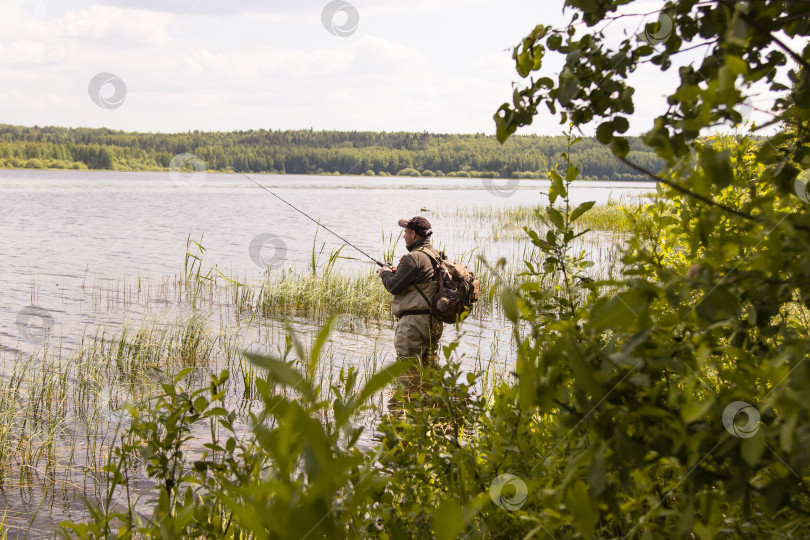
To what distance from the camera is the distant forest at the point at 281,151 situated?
82750 mm

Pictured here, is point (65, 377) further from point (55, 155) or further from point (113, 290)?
point (55, 155)

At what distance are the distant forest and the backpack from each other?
66362 mm

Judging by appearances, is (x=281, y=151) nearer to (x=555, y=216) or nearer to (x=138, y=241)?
(x=138, y=241)

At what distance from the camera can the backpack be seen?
25.9ft

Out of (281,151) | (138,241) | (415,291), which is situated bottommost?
(138,241)

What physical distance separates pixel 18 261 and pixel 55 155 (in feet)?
324

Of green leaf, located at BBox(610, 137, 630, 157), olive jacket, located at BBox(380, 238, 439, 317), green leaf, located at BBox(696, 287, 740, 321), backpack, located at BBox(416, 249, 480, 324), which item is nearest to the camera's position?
green leaf, located at BBox(696, 287, 740, 321)

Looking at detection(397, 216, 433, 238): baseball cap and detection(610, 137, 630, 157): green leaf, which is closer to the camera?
detection(610, 137, 630, 157): green leaf

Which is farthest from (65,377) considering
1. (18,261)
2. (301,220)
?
(301,220)

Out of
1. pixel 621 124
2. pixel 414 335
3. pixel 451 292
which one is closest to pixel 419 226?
pixel 451 292

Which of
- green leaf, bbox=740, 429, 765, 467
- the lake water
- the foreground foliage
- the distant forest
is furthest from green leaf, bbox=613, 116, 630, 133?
the distant forest

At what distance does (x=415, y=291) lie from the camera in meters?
8.27

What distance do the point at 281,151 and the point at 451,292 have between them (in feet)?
314

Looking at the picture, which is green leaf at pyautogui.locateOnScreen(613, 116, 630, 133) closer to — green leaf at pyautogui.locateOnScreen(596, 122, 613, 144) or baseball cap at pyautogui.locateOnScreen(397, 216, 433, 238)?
green leaf at pyautogui.locateOnScreen(596, 122, 613, 144)
